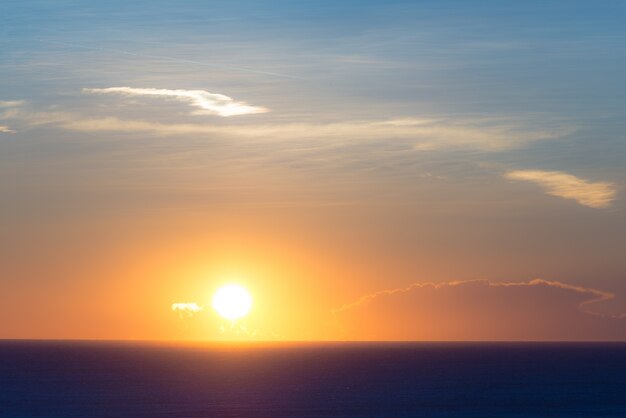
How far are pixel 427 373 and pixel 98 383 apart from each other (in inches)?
2445

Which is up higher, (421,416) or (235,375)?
(235,375)

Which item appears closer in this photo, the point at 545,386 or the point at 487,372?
the point at 545,386

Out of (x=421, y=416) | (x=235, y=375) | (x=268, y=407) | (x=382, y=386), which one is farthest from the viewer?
(x=235, y=375)

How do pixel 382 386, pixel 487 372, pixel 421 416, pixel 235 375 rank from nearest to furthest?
pixel 421 416
pixel 382 386
pixel 235 375
pixel 487 372

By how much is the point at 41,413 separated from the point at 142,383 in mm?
49884

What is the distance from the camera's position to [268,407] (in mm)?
109500

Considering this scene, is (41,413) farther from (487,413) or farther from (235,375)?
(235,375)

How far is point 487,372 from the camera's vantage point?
19012 cm

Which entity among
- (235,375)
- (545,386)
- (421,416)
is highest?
(235,375)

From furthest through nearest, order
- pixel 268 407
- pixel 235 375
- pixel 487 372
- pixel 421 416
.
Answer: pixel 487 372 < pixel 235 375 < pixel 268 407 < pixel 421 416

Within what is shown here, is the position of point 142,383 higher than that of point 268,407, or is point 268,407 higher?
point 142,383

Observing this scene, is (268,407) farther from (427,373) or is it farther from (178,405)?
(427,373)

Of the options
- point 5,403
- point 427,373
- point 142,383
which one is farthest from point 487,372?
point 5,403

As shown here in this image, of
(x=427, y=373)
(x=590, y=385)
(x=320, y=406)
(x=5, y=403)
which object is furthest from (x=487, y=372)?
(x=5, y=403)
